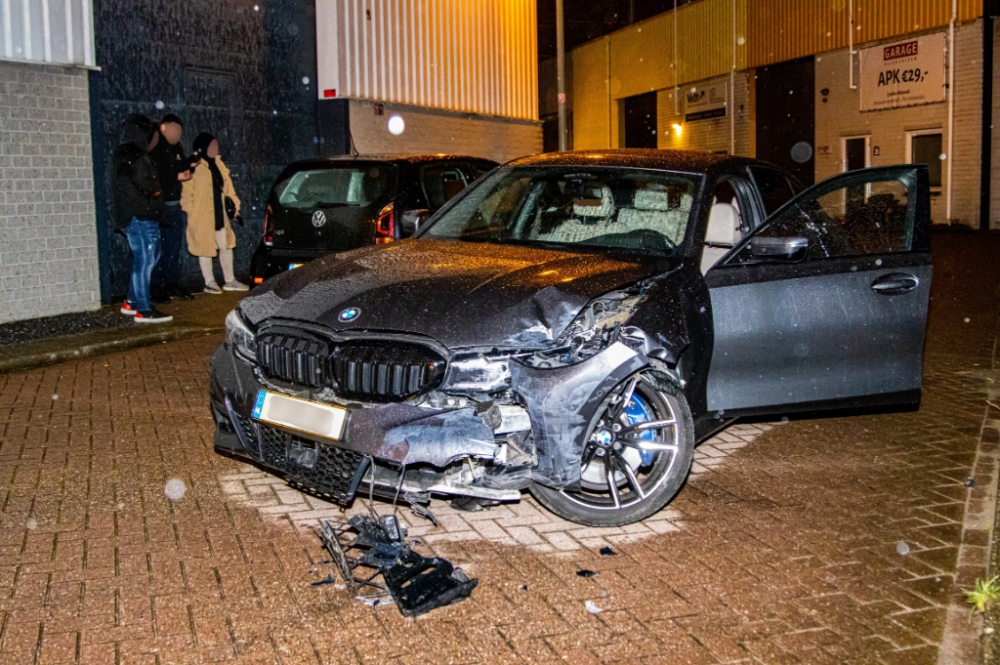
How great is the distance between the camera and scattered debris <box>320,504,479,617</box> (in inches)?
154

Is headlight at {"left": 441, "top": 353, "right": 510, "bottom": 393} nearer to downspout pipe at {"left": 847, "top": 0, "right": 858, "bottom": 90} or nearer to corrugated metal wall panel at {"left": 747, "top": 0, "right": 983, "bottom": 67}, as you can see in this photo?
corrugated metal wall panel at {"left": 747, "top": 0, "right": 983, "bottom": 67}

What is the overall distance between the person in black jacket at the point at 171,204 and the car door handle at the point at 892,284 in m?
8.55

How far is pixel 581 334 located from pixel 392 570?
1.32 metres

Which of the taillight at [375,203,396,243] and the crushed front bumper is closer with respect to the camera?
the crushed front bumper

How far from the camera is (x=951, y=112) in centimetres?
2342

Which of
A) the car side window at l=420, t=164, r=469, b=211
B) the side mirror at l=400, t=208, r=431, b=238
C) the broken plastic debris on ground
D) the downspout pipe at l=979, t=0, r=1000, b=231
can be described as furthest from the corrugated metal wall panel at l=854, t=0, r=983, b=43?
the broken plastic debris on ground

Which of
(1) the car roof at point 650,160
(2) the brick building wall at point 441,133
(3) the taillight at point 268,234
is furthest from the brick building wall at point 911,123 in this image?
(1) the car roof at point 650,160

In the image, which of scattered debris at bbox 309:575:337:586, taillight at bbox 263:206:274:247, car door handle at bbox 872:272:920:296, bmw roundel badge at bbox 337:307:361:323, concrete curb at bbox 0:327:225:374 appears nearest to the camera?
scattered debris at bbox 309:575:337:586

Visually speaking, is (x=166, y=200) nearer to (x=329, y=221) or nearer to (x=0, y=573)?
(x=329, y=221)

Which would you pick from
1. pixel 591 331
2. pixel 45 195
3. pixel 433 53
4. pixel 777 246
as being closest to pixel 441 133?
pixel 433 53

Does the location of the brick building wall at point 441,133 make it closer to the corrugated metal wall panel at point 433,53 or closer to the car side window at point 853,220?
the corrugated metal wall panel at point 433,53

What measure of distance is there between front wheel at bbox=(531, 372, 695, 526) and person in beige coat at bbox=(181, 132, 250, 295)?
921 centimetres

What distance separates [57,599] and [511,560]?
1807mm

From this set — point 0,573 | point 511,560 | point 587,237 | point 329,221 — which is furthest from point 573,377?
point 329,221
